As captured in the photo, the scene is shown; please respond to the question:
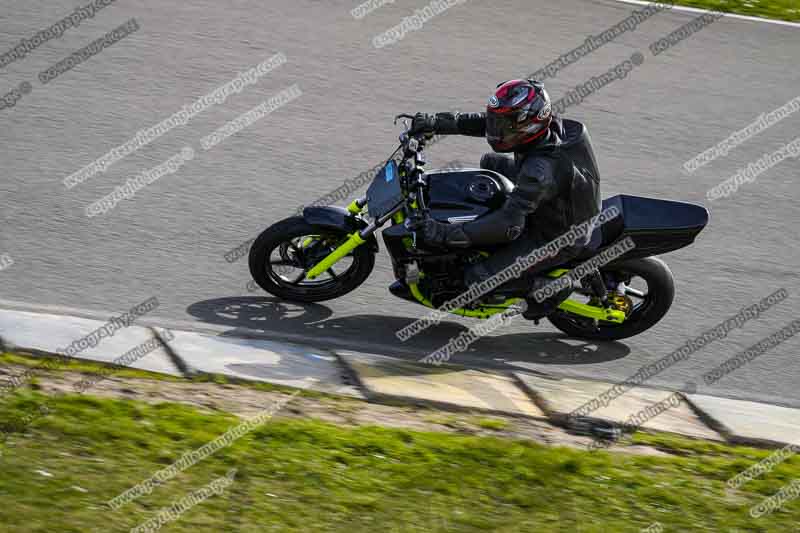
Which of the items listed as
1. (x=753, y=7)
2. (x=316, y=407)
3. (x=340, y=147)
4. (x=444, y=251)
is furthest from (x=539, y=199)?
(x=753, y=7)

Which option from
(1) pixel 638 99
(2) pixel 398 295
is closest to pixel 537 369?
(2) pixel 398 295

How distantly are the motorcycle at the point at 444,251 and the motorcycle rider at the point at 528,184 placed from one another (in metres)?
0.10

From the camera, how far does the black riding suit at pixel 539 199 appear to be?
23.5 ft

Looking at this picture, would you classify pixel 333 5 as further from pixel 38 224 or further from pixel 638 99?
pixel 38 224

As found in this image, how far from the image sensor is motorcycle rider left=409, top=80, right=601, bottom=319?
7102 mm

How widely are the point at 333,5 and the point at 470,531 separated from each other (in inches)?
363

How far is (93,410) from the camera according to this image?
19.8 ft

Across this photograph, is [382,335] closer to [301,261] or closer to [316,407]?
[301,261]

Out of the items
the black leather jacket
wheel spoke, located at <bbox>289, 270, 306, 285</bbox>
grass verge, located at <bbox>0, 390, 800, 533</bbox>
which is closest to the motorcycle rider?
the black leather jacket

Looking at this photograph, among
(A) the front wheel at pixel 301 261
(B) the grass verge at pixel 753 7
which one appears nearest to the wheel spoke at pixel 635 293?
(A) the front wheel at pixel 301 261

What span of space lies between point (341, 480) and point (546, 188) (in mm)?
2506

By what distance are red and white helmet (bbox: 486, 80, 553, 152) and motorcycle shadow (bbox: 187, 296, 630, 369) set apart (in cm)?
159

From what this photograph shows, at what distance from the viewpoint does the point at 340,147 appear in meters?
10.5

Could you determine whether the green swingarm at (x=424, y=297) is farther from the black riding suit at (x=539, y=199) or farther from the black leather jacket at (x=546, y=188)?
the black leather jacket at (x=546, y=188)
